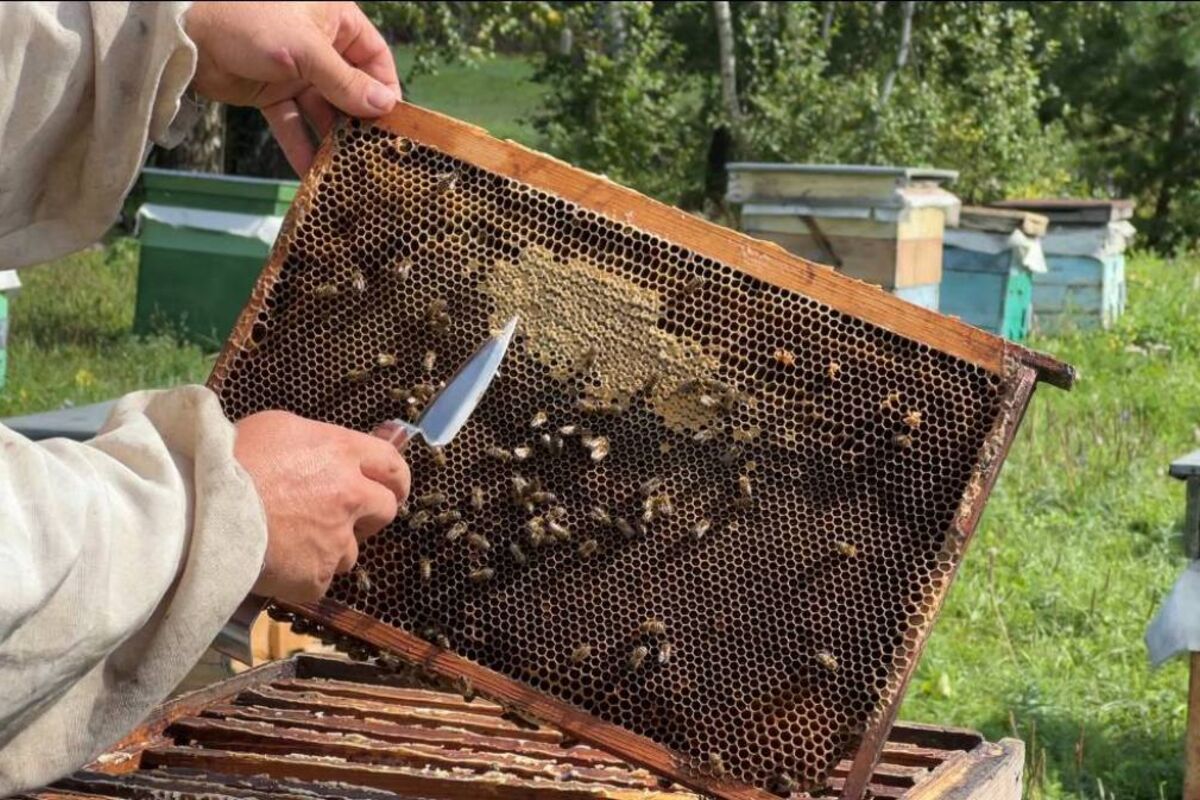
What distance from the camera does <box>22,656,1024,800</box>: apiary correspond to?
7.29 feet

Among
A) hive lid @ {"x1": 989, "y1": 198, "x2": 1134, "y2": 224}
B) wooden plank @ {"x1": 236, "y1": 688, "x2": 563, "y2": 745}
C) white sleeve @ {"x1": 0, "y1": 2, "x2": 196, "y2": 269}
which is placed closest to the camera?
white sleeve @ {"x1": 0, "y1": 2, "x2": 196, "y2": 269}

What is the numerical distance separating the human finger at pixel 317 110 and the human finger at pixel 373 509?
0.74 meters

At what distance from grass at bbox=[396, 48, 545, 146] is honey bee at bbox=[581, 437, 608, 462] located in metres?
21.5

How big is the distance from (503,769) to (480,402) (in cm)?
56

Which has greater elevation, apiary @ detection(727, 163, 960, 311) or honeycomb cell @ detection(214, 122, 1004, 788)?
apiary @ detection(727, 163, 960, 311)

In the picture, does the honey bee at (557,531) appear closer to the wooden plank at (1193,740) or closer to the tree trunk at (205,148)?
the wooden plank at (1193,740)

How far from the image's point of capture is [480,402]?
229 cm

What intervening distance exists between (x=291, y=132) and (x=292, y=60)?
21 cm

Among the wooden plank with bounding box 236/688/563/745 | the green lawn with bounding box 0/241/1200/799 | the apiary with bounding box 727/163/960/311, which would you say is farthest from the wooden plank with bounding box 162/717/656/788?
the apiary with bounding box 727/163/960/311

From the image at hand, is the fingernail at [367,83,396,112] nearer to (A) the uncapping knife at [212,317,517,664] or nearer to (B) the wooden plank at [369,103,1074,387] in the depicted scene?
(B) the wooden plank at [369,103,1074,387]

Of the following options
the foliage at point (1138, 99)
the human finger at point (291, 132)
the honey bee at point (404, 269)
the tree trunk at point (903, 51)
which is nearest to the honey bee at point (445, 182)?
the honey bee at point (404, 269)

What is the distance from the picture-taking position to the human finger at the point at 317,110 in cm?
238

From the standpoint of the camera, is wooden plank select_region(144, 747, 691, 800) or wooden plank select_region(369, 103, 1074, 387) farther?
wooden plank select_region(144, 747, 691, 800)

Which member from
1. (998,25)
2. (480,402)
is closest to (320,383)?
(480,402)
